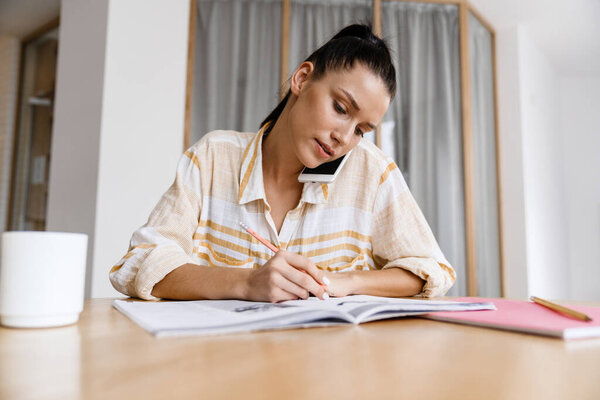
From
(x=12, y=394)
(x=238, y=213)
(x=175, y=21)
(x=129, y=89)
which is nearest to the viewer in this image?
(x=12, y=394)

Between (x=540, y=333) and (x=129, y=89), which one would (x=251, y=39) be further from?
(x=540, y=333)

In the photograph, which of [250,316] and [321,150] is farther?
[321,150]

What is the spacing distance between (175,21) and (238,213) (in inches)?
82.1

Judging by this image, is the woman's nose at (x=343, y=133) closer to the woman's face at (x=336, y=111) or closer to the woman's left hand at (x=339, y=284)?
the woman's face at (x=336, y=111)

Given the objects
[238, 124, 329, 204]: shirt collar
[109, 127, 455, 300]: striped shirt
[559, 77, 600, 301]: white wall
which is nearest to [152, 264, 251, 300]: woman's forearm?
[109, 127, 455, 300]: striped shirt

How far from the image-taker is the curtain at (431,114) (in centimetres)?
310

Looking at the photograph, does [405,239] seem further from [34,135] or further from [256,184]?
[34,135]

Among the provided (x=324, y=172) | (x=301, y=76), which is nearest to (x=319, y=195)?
(x=324, y=172)

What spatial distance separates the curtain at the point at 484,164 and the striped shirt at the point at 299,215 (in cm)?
229

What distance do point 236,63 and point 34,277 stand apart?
8.90 ft

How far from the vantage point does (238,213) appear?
3.79ft

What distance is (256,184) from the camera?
3.77 ft

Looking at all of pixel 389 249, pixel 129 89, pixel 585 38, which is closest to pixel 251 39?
pixel 129 89

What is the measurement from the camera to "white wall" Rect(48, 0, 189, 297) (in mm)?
2535
